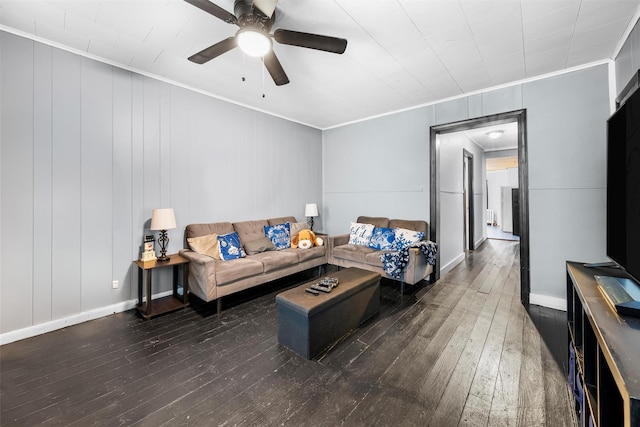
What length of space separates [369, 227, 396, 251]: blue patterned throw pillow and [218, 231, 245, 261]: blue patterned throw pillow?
6.51 feet

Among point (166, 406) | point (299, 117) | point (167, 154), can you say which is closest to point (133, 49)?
point (167, 154)

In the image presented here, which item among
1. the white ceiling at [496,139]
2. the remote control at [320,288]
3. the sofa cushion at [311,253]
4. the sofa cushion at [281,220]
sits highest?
the white ceiling at [496,139]

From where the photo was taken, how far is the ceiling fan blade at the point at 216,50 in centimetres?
197

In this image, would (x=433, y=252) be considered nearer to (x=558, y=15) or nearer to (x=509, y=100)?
(x=509, y=100)

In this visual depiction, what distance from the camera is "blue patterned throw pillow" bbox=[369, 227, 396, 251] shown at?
3921 mm

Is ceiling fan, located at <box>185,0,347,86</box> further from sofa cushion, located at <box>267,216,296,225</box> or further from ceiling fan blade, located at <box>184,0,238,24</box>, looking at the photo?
sofa cushion, located at <box>267,216,296,225</box>

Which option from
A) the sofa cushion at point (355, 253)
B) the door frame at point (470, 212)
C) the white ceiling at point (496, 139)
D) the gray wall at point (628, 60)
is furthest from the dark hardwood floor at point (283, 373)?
the white ceiling at point (496, 139)

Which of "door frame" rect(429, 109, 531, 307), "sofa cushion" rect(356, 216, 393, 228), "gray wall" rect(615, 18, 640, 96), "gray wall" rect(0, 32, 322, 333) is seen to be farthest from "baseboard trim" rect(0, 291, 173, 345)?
"gray wall" rect(615, 18, 640, 96)

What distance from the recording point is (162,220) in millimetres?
2898

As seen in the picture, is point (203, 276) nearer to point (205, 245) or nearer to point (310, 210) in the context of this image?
point (205, 245)

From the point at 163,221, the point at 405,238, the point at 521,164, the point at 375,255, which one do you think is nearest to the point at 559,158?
the point at 521,164

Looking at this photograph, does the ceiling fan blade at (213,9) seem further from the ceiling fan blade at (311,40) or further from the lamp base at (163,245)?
the lamp base at (163,245)

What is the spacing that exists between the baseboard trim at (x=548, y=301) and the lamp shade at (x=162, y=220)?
4.34m

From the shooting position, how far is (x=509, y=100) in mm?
3264
